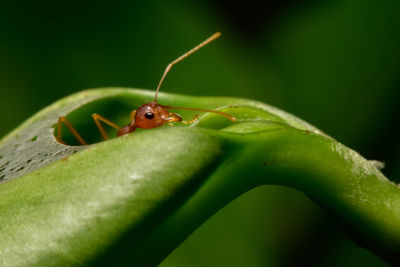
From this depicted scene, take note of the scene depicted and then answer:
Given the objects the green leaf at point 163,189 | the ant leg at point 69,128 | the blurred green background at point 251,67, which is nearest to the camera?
the green leaf at point 163,189

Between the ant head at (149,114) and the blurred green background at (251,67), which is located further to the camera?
the blurred green background at (251,67)

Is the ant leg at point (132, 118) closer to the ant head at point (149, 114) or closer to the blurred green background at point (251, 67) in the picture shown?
the ant head at point (149, 114)

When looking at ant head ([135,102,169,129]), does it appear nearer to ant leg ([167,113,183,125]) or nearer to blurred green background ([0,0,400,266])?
ant leg ([167,113,183,125])

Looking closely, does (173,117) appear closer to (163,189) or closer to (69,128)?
(69,128)

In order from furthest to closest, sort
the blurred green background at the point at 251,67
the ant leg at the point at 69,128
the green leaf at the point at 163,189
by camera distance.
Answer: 1. the blurred green background at the point at 251,67
2. the ant leg at the point at 69,128
3. the green leaf at the point at 163,189

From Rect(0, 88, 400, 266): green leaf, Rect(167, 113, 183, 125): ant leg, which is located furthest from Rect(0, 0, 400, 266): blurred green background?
Rect(0, 88, 400, 266): green leaf

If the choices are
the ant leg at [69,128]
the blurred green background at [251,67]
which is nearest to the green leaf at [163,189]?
the ant leg at [69,128]

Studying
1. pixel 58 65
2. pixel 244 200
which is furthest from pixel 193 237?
pixel 58 65
